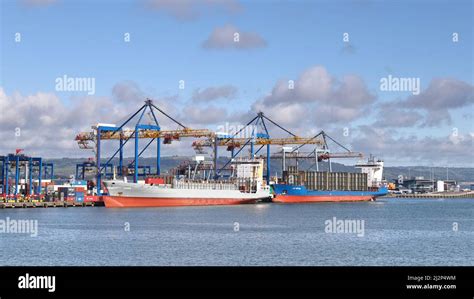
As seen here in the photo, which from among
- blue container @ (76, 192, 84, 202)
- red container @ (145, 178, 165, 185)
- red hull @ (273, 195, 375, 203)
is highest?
red container @ (145, 178, 165, 185)

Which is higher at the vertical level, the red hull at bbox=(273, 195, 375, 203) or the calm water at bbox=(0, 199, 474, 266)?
the red hull at bbox=(273, 195, 375, 203)

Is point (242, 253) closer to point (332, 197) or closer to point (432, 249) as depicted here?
point (432, 249)

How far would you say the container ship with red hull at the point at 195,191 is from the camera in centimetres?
9206

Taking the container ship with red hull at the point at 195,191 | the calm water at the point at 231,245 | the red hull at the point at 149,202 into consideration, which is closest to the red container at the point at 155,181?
the container ship with red hull at the point at 195,191

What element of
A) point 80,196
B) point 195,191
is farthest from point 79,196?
point 195,191

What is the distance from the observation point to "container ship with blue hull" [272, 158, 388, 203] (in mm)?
121750

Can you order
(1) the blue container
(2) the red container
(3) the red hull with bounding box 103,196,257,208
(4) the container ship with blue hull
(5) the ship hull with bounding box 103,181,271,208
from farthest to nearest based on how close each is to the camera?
1. (4) the container ship with blue hull
2. (1) the blue container
3. (2) the red container
4. (3) the red hull with bounding box 103,196,257,208
5. (5) the ship hull with bounding box 103,181,271,208

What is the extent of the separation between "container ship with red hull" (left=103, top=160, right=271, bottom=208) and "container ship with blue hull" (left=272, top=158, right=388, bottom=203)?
7.40 meters

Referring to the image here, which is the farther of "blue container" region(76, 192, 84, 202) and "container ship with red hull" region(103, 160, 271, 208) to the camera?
"blue container" region(76, 192, 84, 202)

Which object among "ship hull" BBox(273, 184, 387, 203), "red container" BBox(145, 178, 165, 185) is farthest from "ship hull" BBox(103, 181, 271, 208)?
"ship hull" BBox(273, 184, 387, 203)

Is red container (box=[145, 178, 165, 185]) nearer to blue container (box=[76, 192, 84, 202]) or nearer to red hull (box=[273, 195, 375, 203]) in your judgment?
blue container (box=[76, 192, 84, 202])

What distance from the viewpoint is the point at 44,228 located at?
54312 mm

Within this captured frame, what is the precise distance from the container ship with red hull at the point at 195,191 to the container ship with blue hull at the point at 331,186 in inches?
291
